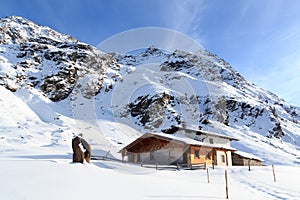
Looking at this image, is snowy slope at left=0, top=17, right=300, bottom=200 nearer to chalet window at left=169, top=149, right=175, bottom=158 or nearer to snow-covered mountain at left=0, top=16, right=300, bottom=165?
snow-covered mountain at left=0, top=16, right=300, bottom=165

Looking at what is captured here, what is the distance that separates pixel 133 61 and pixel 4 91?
9248cm

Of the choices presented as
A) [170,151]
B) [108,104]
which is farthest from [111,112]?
[170,151]

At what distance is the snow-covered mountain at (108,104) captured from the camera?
160ft

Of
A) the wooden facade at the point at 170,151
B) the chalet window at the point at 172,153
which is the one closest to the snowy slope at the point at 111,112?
the wooden facade at the point at 170,151

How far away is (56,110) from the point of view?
58781mm

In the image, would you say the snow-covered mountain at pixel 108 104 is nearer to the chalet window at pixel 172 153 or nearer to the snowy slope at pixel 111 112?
the snowy slope at pixel 111 112

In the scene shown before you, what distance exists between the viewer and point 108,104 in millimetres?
74250

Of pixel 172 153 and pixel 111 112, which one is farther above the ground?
pixel 111 112

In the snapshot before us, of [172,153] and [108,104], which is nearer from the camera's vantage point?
[172,153]

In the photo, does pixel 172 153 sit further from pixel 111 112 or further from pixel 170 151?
pixel 111 112

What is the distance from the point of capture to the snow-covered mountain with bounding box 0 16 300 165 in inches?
1916

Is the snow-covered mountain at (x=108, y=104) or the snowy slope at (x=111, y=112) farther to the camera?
the snow-covered mountain at (x=108, y=104)

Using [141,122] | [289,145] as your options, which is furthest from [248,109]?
[141,122]

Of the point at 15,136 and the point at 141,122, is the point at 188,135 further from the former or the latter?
the point at 141,122
